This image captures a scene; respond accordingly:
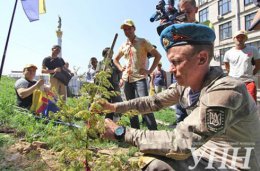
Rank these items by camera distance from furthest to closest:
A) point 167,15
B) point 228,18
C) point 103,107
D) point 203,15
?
point 203,15 < point 228,18 < point 167,15 < point 103,107

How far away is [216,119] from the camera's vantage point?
1.58 metres

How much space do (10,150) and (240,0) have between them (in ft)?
125

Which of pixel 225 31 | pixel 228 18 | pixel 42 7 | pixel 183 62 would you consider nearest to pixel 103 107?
pixel 183 62

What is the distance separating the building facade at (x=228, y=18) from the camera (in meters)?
35.3

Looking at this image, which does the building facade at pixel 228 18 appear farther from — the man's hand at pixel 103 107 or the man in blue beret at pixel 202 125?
the man in blue beret at pixel 202 125

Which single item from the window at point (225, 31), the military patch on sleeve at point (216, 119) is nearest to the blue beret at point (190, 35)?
the military patch on sleeve at point (216, 119)

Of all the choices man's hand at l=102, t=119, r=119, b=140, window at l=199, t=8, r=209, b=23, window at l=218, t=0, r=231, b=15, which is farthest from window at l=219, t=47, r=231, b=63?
man's hand at l=102, t=119, r=119, b=140

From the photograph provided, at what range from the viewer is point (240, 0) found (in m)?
37.3

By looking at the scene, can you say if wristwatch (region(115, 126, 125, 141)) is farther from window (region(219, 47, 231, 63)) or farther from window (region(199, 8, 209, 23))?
window (region(199, 8, 209, 23))

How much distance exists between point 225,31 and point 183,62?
4025cm

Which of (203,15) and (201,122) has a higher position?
(203,15)

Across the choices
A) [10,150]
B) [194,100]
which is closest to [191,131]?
[194,100]

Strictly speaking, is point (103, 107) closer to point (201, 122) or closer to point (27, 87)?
point (201, 122)

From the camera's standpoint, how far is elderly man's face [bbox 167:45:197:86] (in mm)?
1810
